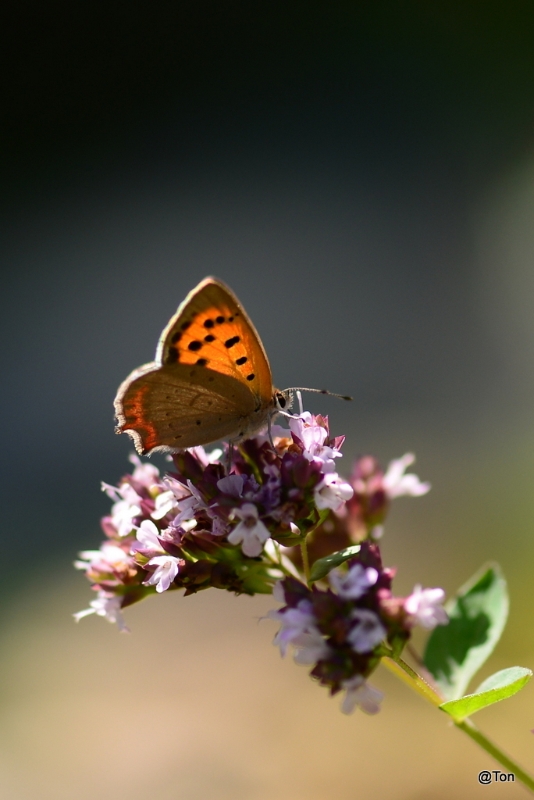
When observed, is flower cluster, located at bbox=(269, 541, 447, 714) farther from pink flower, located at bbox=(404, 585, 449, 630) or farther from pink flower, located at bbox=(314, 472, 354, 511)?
pink flower, located at bbox=(314, 472, 354, 511)

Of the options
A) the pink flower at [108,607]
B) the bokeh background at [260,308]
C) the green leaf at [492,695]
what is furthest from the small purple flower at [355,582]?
the bokeh background at [260,308]

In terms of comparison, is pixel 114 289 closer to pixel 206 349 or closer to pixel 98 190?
pixel 98 190

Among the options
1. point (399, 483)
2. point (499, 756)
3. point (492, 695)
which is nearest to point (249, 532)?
point (492, 695)

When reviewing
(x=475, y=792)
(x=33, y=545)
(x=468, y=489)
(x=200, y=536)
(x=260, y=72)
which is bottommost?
(x=33, y=545)

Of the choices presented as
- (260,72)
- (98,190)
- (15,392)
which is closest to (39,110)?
(98,190)

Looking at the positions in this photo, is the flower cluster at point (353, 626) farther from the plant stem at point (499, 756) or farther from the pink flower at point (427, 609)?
the plant stem at point (499, 756)

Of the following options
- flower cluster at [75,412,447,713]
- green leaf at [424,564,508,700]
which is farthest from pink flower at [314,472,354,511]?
green leaf at [424,564,508,700]

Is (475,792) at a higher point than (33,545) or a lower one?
higher
